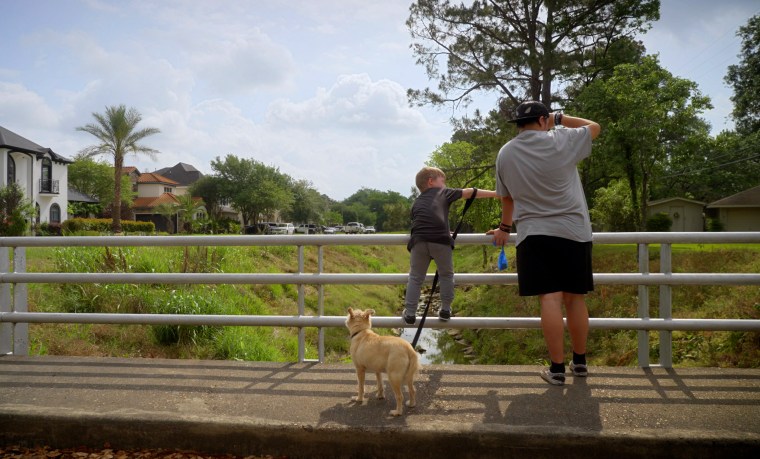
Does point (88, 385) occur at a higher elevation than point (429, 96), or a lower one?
lower

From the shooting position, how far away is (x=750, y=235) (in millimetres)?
4004

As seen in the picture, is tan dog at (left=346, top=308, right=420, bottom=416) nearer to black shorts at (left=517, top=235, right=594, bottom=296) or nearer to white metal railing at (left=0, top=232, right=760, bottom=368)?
white metal railing at (left=0, top=232, right=760, bottom=368)

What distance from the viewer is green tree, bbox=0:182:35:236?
100ft

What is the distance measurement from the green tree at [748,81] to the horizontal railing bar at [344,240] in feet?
155

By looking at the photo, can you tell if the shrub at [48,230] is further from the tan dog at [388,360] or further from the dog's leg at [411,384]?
the dog's leg at [411,384]

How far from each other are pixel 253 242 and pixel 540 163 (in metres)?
2.31

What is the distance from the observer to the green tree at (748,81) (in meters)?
42.7

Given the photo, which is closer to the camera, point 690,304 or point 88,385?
point 88,385

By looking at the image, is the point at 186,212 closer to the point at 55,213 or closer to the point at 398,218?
the point at 55,213

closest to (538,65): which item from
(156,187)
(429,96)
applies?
(429,96)

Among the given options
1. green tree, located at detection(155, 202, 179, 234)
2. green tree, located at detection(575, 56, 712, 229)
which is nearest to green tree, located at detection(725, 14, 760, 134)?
green tree, located at detection(575, 56, 712, 229)

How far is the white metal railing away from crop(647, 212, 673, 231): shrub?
124 ft

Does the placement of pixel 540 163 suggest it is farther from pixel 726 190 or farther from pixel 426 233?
pixel 726 190

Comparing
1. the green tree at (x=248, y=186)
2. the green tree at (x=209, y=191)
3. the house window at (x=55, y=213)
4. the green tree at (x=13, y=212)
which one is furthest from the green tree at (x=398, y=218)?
the green tree at (x=13, y=212)
